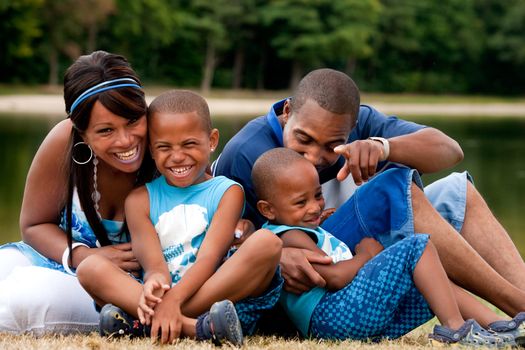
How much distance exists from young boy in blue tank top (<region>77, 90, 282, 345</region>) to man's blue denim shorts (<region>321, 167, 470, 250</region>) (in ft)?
1.45

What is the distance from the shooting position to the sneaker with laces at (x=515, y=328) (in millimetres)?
2867

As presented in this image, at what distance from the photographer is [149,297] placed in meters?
2.88

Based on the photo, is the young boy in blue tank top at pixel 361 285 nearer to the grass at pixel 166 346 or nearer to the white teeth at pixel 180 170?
the grass at pixel 166 346

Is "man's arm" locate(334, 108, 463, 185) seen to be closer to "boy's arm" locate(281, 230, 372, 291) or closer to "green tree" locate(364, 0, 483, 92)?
"boy's arm" locate(281, 230, 372, 291)

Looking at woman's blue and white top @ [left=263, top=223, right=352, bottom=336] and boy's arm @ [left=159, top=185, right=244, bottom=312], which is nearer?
boy's arm @ [left=159, top=185, right=244, bottom=312]

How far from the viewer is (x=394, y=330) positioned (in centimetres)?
320

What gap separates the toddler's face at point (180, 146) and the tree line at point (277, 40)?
3142 cm

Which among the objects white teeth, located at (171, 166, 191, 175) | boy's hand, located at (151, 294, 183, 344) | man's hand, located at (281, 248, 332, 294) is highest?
white teeth, located at (171, 166, 191, 175)

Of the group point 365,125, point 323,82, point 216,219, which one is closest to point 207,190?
point 216,219

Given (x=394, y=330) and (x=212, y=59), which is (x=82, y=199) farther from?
(x=212, y=59)

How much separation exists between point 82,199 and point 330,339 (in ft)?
3.89

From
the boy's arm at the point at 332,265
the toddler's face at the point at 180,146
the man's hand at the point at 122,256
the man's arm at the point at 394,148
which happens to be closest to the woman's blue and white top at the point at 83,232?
the man's hand at the point at 122,256

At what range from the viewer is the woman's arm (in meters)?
3.45

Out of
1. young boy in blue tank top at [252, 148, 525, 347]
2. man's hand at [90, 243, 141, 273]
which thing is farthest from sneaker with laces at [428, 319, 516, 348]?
man's hand at [90, 243, 141, 273]
